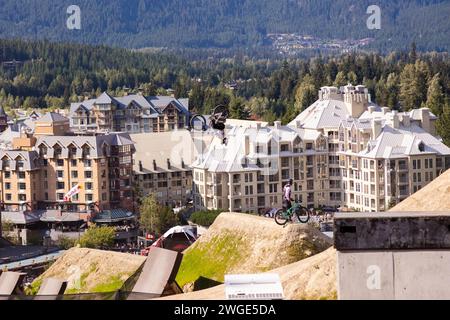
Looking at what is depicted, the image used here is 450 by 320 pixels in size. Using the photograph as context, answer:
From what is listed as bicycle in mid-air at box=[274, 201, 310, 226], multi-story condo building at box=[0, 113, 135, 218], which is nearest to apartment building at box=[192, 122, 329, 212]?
multi-story condo building at box=[0, 113, 135, 218]

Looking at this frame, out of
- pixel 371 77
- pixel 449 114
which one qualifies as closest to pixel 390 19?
pixel 371 77

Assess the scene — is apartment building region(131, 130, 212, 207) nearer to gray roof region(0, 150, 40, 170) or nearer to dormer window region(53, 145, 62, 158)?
dormer window region(53, 145, 62, 158)

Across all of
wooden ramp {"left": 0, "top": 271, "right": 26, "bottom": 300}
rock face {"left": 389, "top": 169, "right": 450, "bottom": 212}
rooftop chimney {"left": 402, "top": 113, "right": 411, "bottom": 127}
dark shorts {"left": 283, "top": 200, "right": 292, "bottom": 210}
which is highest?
rock face {"left": 389, "top": 169, "right": 450, "bottom": 212}

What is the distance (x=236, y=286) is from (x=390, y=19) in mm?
173225

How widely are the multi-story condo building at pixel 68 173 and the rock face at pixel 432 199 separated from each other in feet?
135

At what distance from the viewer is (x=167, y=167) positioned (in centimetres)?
6175

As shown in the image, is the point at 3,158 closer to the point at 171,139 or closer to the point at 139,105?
the point at 171,139

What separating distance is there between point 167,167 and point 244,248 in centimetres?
4355

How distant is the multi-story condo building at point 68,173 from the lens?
190 feet

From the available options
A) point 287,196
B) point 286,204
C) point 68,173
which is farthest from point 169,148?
point 287,196

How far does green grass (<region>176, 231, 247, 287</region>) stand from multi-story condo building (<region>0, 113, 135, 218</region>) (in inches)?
1517

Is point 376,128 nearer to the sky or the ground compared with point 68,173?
nearer to the sky

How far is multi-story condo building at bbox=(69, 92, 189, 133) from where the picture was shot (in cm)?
8038

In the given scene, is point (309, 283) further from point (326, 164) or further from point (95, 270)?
point (326, 164)
